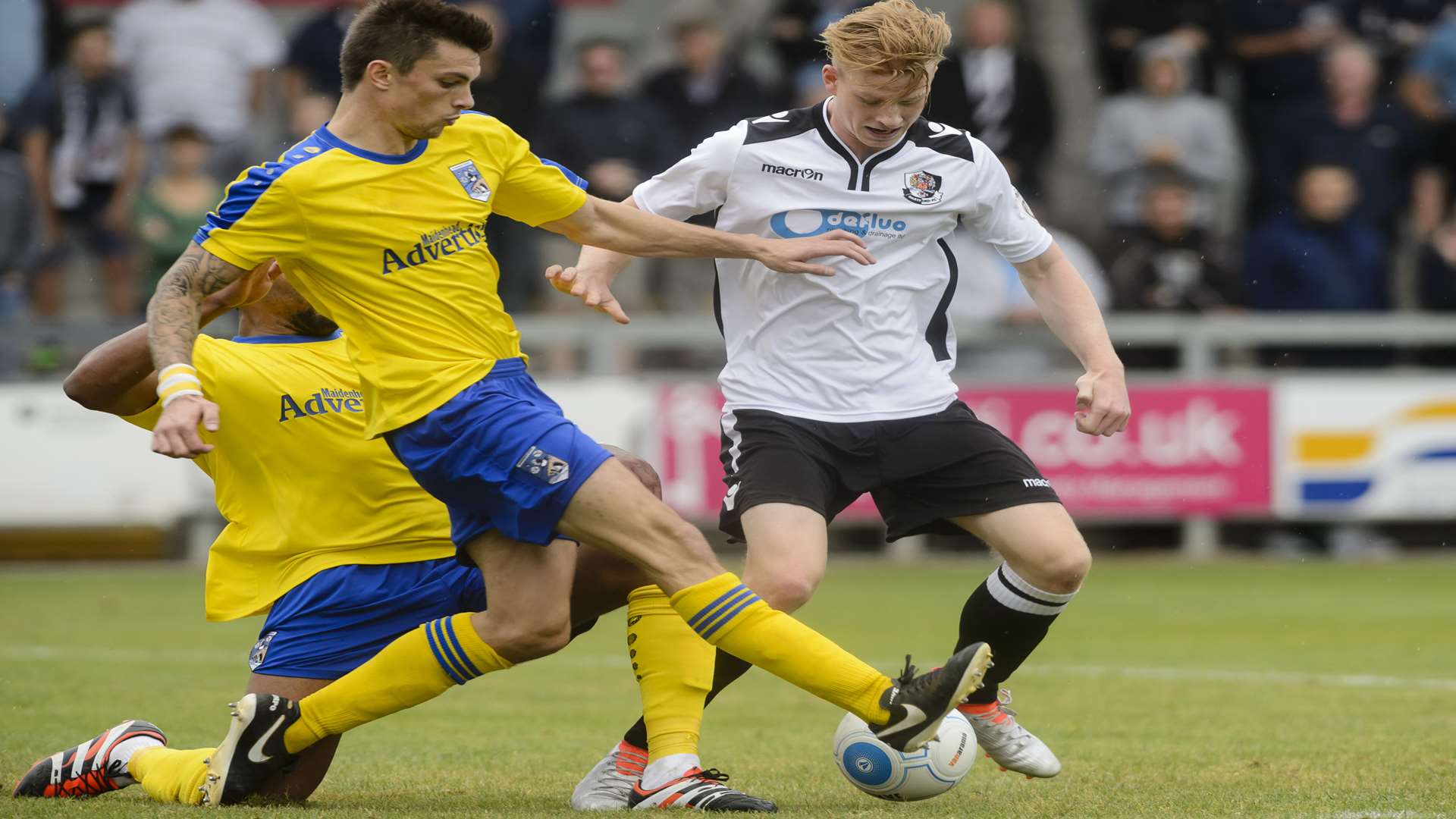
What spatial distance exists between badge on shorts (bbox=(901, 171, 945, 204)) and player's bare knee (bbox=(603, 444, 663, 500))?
45.0 inches

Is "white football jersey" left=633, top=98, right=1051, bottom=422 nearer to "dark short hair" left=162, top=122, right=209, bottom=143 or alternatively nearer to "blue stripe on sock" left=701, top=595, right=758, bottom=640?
"blue stripe on sock" left=701, top=595, right=758, bottom=640

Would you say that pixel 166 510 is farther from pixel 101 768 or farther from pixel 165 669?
pixel 101 768

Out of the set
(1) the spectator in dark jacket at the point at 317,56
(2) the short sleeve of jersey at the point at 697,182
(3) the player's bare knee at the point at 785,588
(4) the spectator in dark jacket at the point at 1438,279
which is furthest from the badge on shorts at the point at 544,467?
(4) the spectator in dark jacket at the point at 1438,279

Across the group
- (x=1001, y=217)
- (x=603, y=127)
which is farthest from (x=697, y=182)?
(x=603, y=127)

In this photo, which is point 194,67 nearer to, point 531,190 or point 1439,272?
point 1439,272

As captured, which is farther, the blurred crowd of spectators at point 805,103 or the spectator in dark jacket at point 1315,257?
the spectator in dark jacket at point 1315,257

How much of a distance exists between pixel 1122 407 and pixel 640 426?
24.0ft

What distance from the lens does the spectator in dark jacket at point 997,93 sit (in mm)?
13477

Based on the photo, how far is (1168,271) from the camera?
44.0ft

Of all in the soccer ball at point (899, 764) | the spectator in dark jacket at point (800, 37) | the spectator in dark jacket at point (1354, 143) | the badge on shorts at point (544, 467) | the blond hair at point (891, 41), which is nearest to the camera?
the badge on shorts at point (544, 467)

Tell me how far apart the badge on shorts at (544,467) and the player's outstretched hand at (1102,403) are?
4.91 ft

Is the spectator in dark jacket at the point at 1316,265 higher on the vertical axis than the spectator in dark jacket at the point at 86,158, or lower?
lower

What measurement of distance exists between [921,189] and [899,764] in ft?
5.46

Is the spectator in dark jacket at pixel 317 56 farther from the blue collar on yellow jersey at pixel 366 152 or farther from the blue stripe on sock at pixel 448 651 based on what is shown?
the blue stripe on sock at pixel 448 651
